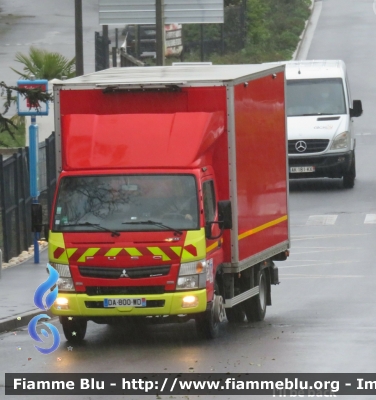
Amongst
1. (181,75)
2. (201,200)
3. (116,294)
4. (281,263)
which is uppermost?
(181,75)

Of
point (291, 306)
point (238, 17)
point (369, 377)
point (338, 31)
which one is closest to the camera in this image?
point (369, 377)

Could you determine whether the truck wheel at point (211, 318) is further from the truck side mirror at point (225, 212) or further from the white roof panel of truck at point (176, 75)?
the white roof panel of truck at point (176, 75)

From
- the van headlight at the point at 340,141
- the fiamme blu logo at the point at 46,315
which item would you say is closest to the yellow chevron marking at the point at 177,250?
the fiamme blu logo at the point at 46,315

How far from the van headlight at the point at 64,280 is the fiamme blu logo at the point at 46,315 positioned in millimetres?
44

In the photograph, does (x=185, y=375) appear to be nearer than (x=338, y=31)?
Yes

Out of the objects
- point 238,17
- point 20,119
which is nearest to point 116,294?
point 20,119

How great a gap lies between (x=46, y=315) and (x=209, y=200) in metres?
3.87

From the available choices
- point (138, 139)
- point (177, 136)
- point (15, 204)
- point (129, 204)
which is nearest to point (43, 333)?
point (129, 204)

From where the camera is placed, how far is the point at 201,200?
14.8 meters

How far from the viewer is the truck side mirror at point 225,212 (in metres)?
14.7

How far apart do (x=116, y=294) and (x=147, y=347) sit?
2.82 feet

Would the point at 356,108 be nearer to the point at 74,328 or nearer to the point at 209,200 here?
the point at 209,200

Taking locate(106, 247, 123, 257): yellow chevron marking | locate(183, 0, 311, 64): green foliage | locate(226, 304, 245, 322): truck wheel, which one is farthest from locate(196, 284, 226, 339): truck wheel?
locate(183, 0, 311, 64): green foliage

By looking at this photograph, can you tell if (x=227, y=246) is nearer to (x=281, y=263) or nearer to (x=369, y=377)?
(x=369, y=377)
